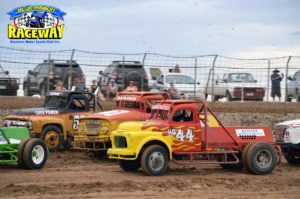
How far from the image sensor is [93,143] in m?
16.1

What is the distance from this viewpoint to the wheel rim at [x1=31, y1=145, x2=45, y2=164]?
14.4 meters

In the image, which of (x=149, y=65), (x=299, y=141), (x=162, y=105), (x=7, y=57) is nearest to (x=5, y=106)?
(x=7, y=57)

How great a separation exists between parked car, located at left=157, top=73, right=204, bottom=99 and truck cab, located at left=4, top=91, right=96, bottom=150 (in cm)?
561

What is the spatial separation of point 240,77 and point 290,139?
9176 mm

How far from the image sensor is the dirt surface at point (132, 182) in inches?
443

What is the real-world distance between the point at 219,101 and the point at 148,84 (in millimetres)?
2970

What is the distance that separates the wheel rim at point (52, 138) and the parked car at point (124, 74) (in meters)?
5.22

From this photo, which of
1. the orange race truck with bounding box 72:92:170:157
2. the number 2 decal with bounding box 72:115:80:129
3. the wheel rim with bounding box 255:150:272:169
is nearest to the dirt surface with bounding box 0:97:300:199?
the wheel rim with bounding box 255:150:272:169

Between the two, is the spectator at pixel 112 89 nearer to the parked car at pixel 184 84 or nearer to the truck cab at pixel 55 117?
the parked car at pixel 184 84

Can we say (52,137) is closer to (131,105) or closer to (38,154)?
(131,105)

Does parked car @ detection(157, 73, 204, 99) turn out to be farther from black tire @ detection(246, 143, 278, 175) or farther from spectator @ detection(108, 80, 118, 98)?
black tire @ detection(246, 143, 278, 175)

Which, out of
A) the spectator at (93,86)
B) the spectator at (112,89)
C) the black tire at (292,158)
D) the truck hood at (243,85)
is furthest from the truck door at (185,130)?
the truck hood at (243,85)

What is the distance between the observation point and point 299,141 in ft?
51.5

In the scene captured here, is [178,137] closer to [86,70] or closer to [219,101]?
[86,70]
